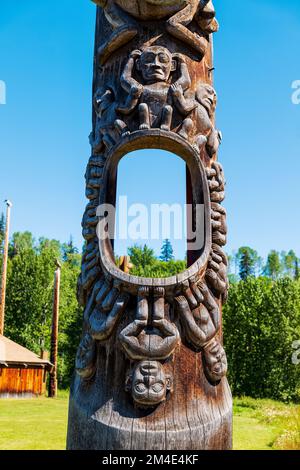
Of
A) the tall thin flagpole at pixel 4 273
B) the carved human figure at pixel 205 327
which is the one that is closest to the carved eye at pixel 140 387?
the carved human figure at pixel 205 327

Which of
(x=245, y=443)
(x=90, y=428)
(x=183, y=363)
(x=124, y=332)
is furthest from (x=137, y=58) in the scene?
(x=245, y=443)

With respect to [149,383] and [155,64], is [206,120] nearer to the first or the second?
[155,64]

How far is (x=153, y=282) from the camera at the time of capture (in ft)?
9.50

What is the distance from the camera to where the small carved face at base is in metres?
2.95

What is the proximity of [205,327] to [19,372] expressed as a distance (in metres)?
18.9

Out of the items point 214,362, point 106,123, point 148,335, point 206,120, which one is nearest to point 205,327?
point 214,362

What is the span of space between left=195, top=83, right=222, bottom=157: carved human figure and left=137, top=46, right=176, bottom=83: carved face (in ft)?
1.06

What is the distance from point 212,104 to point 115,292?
188 cm

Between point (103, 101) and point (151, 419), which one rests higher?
point (103, 101)

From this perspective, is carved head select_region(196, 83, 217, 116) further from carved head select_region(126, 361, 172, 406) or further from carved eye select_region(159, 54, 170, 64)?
carved head select_region(126, 361, 172, 406)

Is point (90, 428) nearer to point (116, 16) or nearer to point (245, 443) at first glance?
point (116, 16)

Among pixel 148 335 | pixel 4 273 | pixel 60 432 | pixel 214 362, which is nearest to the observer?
pixel 148 335

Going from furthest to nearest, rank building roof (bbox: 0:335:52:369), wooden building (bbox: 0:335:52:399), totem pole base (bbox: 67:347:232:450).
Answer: wooden building (bbox: 0:335:52:399)
building roof (bbox: 0:335:52:369)
totem pole base (bbox: 67:347:232:450)

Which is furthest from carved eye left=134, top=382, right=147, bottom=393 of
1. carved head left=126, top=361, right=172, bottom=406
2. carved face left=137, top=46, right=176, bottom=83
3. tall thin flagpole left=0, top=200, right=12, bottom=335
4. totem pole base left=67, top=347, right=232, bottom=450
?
tall thin flagpole left=0, top=200, right=12, bottom=335
